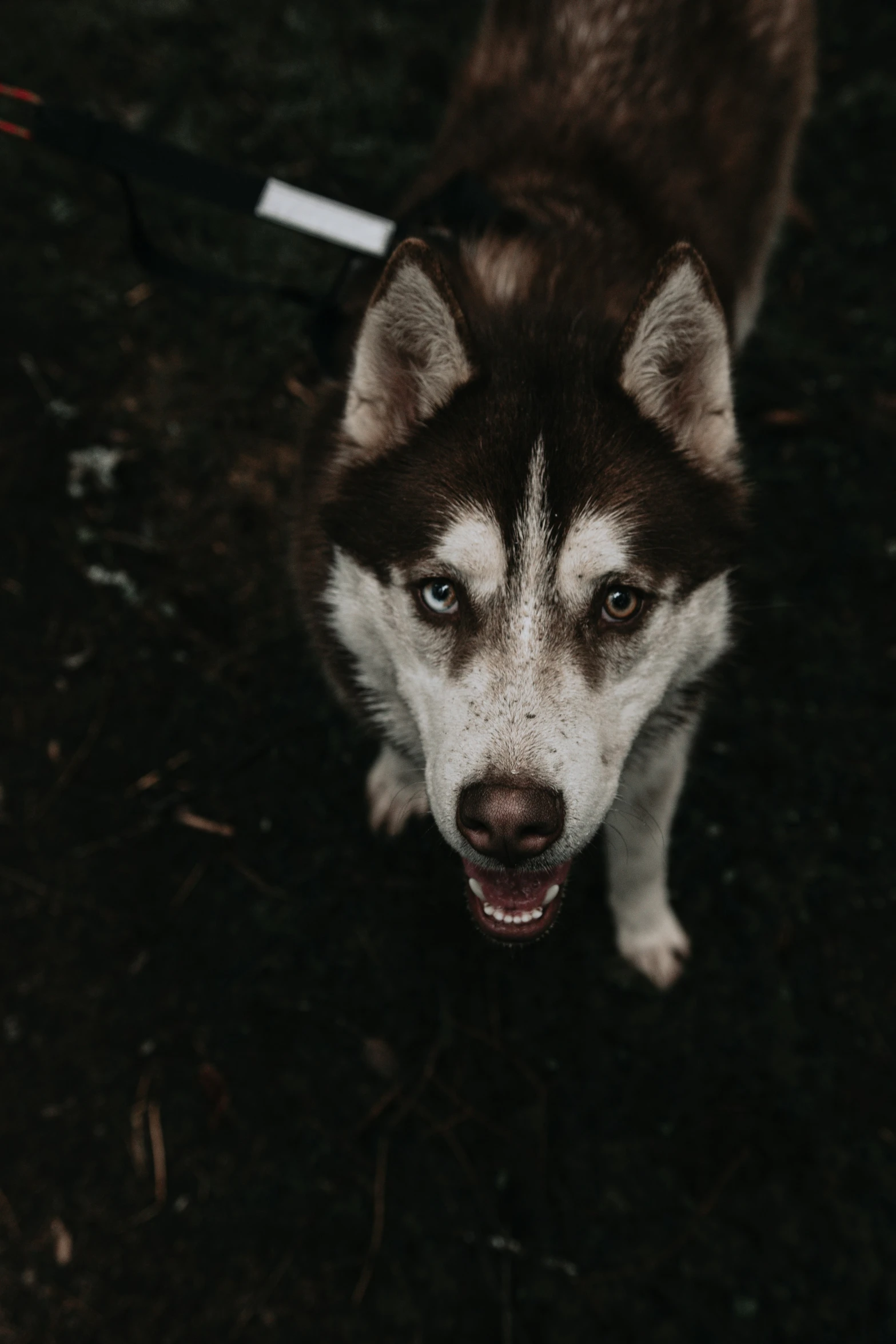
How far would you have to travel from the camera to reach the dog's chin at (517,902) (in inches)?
84.2

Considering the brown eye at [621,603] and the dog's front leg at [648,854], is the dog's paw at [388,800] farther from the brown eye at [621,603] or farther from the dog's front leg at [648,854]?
the brown eye at [621,603]

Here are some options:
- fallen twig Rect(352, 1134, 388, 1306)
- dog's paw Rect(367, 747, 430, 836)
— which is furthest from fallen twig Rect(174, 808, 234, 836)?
fallen twig Rect(352, 1134, 388, 1306)

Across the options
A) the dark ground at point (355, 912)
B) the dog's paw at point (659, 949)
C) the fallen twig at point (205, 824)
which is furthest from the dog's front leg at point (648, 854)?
the fallen twig at point (205, 824)

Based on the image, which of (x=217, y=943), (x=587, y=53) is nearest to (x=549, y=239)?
(x=587, y=53)

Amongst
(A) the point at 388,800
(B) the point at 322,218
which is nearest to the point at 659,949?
(A) the point at 388,800

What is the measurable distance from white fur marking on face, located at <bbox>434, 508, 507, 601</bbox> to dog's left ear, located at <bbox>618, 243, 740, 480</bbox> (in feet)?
1.49

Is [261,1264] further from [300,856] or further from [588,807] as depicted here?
[588,807]

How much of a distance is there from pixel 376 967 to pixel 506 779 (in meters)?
1.66

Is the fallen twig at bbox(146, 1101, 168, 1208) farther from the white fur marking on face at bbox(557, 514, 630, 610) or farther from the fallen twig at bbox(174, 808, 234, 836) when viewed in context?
the white fur marking on face at bbox(557, 514, 630, 610)

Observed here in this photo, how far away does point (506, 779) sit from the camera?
182 centimetres

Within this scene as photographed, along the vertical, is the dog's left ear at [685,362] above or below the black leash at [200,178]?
below

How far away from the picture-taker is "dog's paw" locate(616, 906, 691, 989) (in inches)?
→ 122

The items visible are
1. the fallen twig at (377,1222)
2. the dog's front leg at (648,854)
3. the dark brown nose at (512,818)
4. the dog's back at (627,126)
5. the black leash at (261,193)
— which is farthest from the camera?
the fallen twig at (377,1222)

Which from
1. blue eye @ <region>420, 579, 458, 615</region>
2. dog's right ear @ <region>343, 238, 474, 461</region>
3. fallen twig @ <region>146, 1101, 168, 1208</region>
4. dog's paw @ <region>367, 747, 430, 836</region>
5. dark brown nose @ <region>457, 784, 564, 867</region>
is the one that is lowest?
fallen twig @ <region>146, 1101, 168, 1208</region>
